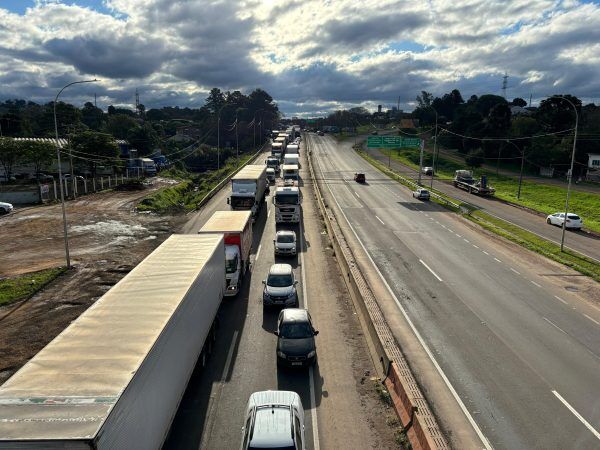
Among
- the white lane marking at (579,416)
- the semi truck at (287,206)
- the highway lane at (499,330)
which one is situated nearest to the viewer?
the white lane marking at (579,416)

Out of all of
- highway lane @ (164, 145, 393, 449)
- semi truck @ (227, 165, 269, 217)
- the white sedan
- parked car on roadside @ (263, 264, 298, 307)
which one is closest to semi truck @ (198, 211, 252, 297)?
highway lane @ (164, 145, 393, 449)

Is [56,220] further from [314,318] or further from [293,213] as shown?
[314,318]

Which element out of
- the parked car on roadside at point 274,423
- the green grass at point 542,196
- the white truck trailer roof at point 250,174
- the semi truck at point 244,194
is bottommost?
the green grass at point 542,196

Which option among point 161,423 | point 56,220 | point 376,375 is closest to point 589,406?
point 376,375

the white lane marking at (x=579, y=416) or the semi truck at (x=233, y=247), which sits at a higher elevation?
the semi truck at (x=233, y=247)

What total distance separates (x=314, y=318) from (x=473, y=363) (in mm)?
7449

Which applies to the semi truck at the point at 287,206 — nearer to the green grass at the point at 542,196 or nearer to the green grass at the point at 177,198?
the green grass at the point at 177,198

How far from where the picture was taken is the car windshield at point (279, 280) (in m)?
22.9

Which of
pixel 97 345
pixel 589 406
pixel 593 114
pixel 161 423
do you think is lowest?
pixel 589 406

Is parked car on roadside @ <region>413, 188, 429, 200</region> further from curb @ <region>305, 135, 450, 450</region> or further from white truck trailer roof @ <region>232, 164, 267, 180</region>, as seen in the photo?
curb @ <region>305, 135, 450, 450</region>

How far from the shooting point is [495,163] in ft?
337

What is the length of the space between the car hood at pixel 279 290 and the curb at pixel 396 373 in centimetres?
362

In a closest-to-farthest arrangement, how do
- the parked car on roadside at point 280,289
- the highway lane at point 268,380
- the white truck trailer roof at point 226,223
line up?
the highway lane at point 268,380 → the parked car on roadside at point 280,289 → the white truck trailer roof at point 226,223

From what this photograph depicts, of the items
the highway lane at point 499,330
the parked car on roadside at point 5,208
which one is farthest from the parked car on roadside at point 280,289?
the parked car on roadside at point 5,208
